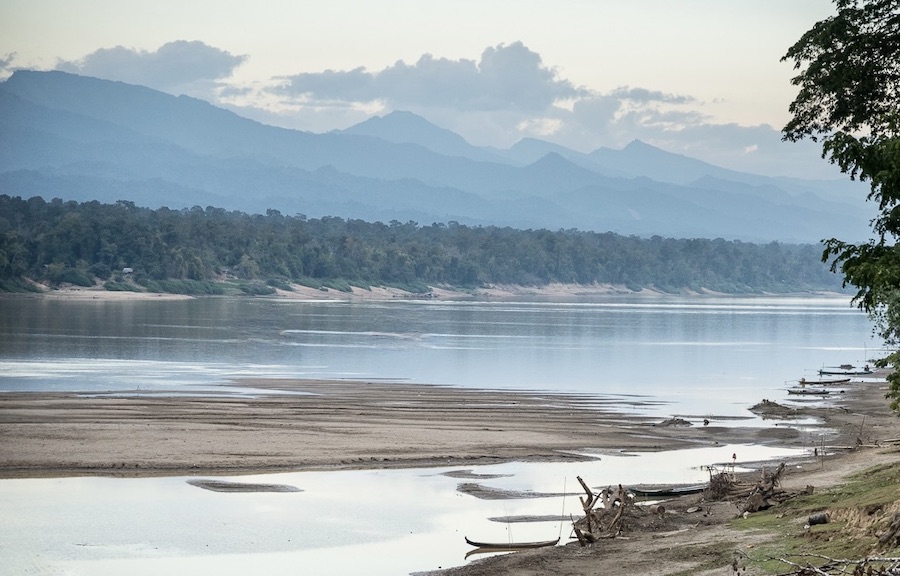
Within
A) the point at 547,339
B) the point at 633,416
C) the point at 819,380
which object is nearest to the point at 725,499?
the point at 633,416

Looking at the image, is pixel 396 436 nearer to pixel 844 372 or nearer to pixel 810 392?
pixel 810 392

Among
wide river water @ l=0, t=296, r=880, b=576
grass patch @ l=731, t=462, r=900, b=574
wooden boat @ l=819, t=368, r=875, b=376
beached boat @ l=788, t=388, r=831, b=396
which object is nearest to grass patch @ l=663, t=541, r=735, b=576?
grass patch @ l=731, t=462, r=900, b=574

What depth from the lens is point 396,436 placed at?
118 ft

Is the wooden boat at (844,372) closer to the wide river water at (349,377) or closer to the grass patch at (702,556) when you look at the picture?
the wide river water at (349,377)

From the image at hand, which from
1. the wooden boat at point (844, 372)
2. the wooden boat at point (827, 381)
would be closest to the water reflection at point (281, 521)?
the wooden boat at point (827, 381)

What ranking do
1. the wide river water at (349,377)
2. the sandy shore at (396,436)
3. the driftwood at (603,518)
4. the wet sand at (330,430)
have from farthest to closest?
1. the wet sand at (330,430)
2. the wide river water at (349,377)
3. the driftwood at (603,518)
4. the sandy shore at (396,436)

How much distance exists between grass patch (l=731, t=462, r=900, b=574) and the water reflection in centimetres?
410

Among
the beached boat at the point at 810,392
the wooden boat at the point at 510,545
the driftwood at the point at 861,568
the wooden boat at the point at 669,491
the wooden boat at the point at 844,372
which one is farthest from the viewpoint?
the wooden boat at the point at 844,372

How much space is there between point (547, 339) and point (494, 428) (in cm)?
5605

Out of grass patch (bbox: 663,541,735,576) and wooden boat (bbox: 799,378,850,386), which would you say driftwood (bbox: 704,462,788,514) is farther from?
wooden boat (bbox: 799,378,850,386)

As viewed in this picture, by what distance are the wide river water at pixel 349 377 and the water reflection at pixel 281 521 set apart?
0.21ft

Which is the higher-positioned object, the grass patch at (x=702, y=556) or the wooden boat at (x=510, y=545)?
the grass patch at (x=702, y=556)

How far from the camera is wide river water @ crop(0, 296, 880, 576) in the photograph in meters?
22.4

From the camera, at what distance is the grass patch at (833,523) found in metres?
16.2
